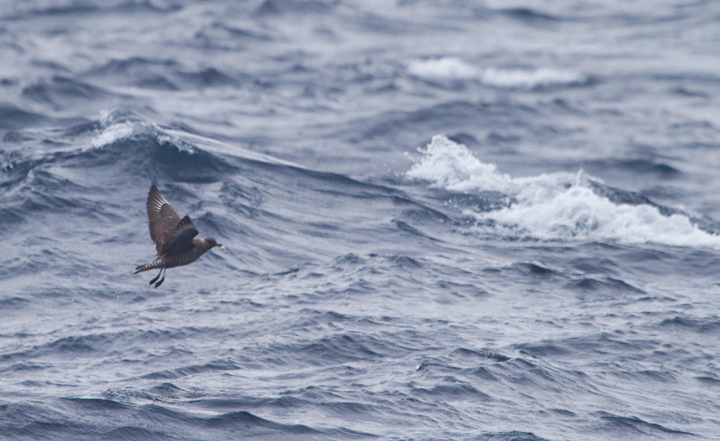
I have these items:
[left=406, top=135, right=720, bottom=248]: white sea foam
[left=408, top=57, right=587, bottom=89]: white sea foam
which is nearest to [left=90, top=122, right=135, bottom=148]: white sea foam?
[left=406, top=135, right=720, bottom=248]: white sea foam

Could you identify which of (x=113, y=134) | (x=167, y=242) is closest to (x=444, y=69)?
(x=113, y=134)

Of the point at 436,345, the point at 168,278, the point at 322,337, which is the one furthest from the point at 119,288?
the point at 436,345

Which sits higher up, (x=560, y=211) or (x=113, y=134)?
Result: (x=113, y=134)

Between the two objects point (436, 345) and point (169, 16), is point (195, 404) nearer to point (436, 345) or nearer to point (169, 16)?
point (436, 345)

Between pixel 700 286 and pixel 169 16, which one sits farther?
pixel 169 16

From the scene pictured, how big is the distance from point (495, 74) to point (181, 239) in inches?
879

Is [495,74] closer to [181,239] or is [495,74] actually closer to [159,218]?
[159,218]

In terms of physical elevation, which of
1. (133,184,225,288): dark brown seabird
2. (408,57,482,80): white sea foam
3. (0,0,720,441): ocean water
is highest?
(408,57,482,80): white sea foam

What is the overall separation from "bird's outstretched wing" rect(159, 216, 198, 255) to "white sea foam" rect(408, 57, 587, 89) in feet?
68.0

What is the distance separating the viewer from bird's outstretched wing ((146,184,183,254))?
34.2ft

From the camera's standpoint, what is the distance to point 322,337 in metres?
12.3

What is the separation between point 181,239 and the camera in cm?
1006

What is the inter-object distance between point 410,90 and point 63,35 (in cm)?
1249

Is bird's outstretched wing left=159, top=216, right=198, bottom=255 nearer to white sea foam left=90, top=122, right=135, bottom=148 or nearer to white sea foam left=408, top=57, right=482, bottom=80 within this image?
white sea foam left=90, top=122, right=135, bottom=148
